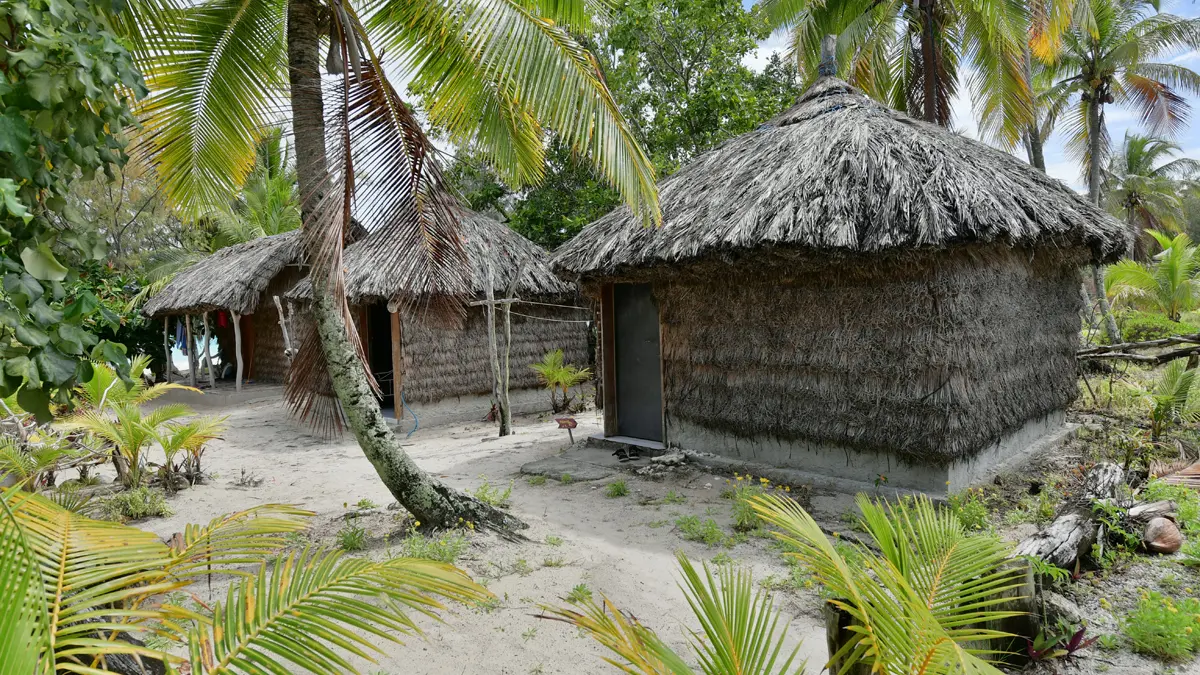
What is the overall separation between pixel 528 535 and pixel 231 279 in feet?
36.3

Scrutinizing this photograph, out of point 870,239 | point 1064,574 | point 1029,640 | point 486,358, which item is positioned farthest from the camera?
point 486,358

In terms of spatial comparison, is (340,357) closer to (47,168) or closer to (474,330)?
(47,168)

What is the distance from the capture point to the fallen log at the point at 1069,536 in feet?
11.7

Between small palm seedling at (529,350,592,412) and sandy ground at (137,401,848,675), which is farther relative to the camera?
small palm seedling at (529,350,592,412)

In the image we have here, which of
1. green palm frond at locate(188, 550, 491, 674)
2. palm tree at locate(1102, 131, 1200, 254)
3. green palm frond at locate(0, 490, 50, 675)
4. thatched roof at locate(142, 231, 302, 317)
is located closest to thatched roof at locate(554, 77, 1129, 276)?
green palm frond at locate(188, 550, 491, 674)

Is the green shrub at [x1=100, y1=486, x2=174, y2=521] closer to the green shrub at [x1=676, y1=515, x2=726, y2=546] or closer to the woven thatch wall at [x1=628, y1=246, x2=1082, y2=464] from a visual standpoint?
the green shrub at [x1=676, y1=515, x2=726, y2=546]

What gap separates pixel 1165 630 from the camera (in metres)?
2.97

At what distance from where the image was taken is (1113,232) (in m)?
6.76

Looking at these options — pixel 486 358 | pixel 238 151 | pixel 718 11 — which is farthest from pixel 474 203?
pixel 238 151

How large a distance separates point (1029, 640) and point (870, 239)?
119 inches

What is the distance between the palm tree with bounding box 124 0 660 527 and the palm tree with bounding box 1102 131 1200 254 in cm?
2516

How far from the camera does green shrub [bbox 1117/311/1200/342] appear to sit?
11.9 meters

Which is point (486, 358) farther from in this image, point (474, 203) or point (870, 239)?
point (870, 239)

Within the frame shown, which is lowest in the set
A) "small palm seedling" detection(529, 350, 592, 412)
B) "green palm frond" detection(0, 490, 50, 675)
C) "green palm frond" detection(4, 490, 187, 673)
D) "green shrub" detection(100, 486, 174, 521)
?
"green shrub" detection(100, 486, 174, 521)
